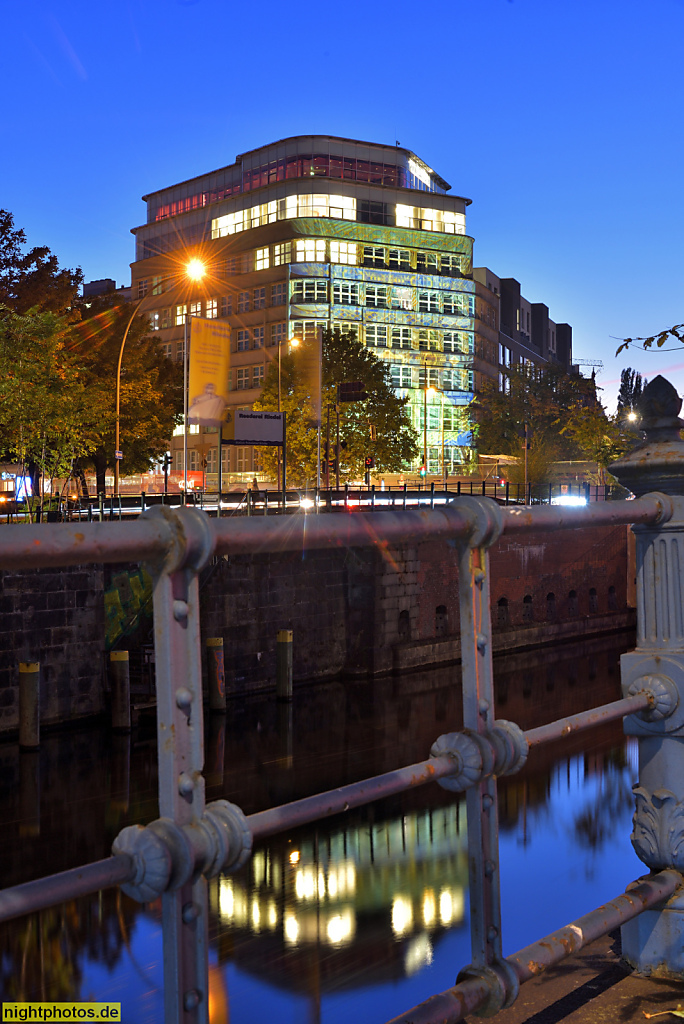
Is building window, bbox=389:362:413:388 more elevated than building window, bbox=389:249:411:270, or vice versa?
building window, bbox=389:249:411:270

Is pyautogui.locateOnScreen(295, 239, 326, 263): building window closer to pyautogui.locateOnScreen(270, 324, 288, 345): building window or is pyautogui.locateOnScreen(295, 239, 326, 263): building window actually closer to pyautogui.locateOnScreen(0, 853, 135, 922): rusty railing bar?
pyautogui.locateOnScreen(270, 324, 288, 345): building window

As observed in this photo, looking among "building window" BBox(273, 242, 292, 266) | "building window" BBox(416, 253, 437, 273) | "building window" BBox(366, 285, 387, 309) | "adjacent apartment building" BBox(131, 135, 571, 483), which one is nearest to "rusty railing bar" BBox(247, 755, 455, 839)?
"adjacent apartment building" BBox(131, 135, 571, 483)

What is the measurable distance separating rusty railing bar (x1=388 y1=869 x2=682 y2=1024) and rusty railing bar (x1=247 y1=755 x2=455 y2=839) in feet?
1.48

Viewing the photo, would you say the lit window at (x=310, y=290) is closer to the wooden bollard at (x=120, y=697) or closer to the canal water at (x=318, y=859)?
the canal water at (x=318, y=859)

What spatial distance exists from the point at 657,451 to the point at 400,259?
99.3 meters

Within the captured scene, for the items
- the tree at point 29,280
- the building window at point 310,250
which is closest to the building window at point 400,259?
the building window at point 310,250

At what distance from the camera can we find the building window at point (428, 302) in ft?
332

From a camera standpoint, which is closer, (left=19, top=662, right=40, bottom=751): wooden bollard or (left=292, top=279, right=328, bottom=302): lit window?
(left=19, top=662, right=40, bottom=751): wooden bollard

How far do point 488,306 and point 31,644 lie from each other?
323ft

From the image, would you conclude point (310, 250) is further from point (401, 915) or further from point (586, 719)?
point (586, 719)

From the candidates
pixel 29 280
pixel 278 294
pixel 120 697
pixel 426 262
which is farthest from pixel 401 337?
pixel 120 697

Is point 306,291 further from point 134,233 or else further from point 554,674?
point 554,674

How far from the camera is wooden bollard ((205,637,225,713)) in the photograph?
23109 millimetres

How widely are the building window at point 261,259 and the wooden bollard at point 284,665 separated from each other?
77414 millimetres
